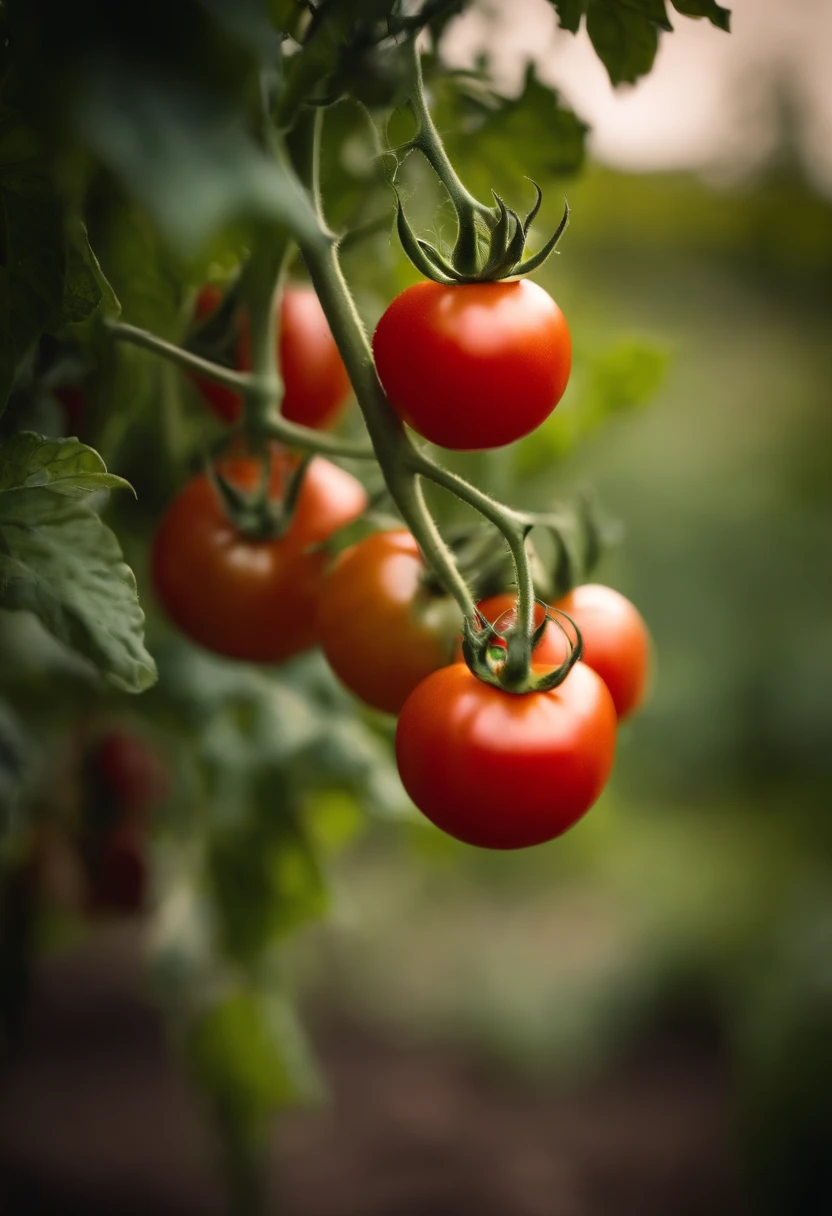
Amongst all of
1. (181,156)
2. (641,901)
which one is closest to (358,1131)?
(641,901)

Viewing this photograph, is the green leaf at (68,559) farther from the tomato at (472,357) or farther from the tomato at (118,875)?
the tomato at (118,875)

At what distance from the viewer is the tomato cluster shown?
38 centimetres

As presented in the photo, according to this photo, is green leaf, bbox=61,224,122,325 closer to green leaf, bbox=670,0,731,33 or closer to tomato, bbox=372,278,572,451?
tomato, bbox=372,278,572,451

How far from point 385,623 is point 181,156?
0.24 meters

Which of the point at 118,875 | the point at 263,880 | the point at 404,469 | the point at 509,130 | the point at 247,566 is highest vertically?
the point at 509,130

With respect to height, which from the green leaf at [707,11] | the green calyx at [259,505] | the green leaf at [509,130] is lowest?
the green calyx at [259,505]

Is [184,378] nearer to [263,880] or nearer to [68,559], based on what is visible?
[68,559]

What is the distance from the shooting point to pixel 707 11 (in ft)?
1.38

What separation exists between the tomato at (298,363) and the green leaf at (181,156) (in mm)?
314

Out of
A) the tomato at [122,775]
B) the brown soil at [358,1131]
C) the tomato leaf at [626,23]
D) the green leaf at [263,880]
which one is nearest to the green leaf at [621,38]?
the tomato leaf at [626,23]

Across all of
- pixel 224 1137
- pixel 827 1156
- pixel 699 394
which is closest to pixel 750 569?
pixel 699 394

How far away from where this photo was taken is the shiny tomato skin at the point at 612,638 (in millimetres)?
487

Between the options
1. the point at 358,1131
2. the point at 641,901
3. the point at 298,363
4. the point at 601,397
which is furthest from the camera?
the point at 641,901

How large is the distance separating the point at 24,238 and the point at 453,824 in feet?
0.86
